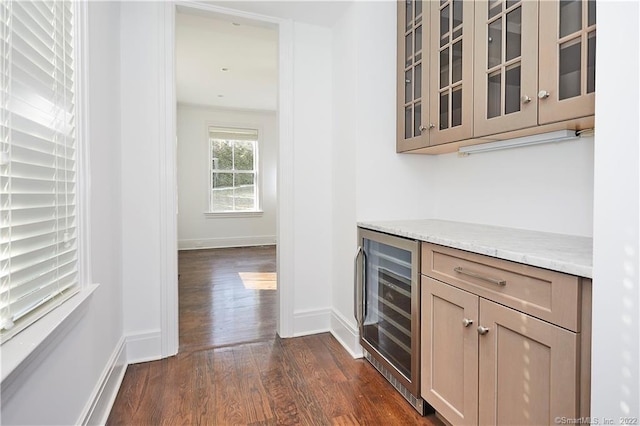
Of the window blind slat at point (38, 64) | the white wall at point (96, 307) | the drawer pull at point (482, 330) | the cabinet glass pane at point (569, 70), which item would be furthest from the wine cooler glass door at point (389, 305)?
the window blind slat at point (38, 64)

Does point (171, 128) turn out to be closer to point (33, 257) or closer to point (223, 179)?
point (33, 257)

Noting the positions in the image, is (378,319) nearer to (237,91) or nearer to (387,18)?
(387,18)

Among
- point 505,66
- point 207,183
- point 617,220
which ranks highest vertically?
point 505,66

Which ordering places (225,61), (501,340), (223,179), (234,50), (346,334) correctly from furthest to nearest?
(223,179) < (225,61) < (234,50) < (346,334) < (501,340)

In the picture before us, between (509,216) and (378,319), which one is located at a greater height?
(509,216)

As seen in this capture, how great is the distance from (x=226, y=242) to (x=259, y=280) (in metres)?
2.63

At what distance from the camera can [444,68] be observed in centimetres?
184

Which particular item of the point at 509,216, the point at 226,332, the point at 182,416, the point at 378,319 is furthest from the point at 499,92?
the point at 226,332

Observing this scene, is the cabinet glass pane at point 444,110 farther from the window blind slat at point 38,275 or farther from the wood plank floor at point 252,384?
the window blind slat at point 38,275

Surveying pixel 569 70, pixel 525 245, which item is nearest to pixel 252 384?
pixel 525 245

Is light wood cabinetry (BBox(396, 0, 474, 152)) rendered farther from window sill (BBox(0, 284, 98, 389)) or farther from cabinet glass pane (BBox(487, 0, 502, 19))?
window sill (BBox(0, 284, 98, 389))

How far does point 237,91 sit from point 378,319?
14.5 ft

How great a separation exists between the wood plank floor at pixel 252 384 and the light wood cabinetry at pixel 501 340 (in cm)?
37

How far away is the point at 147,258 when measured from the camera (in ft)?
7.24
